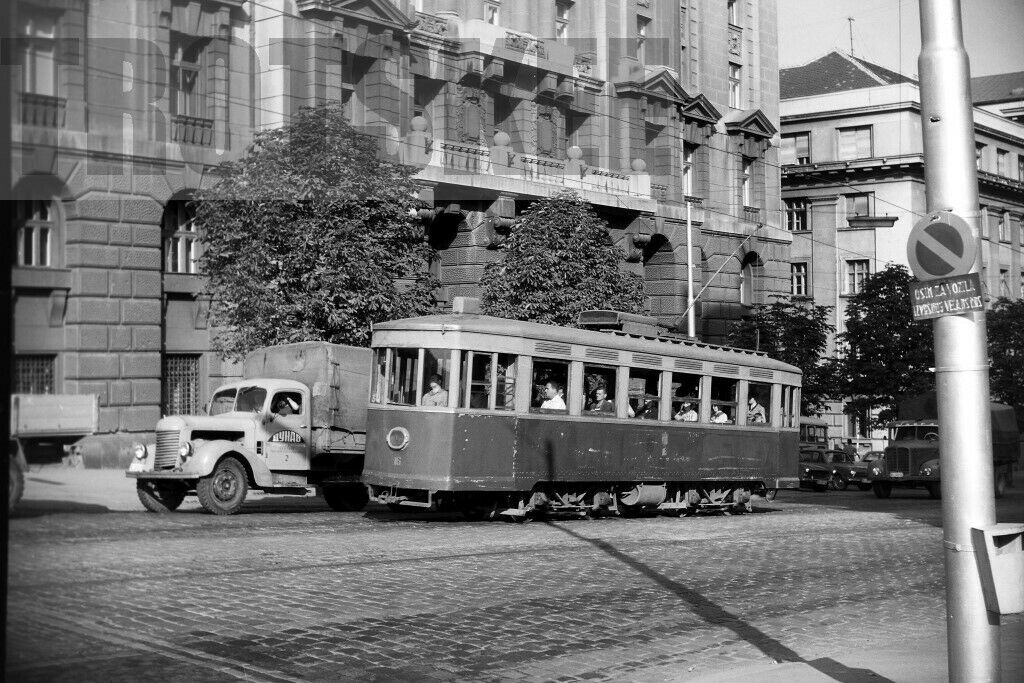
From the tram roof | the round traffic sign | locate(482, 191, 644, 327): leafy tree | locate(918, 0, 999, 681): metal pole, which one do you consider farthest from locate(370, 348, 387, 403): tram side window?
locate(918, 0, 999, 681): metal pole

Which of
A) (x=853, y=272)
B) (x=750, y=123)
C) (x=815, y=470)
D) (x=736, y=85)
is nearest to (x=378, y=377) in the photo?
A: (x=815, y=470)

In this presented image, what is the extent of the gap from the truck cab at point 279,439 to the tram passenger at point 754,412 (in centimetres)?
772

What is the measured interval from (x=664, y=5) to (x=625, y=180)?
6.26 meters

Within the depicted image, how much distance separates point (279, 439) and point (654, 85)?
25475mm

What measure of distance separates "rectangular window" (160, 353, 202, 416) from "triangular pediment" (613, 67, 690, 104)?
118ft

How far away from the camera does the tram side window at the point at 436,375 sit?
18.4 metres

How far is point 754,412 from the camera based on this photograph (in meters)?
23.8

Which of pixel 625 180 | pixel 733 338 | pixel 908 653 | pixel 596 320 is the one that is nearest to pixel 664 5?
pixel 625 180

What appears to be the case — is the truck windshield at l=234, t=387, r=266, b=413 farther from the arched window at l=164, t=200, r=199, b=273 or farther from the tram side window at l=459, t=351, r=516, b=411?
the arched window at l=164, t=200, r=199, b=273

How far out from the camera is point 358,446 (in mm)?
21469

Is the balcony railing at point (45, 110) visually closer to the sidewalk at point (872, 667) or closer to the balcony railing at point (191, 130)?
the balcony railing at point (191, 130)

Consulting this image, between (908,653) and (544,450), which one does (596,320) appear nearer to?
(544,450)

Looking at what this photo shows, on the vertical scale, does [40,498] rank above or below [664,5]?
below

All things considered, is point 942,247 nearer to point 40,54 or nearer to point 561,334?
point 40,54
